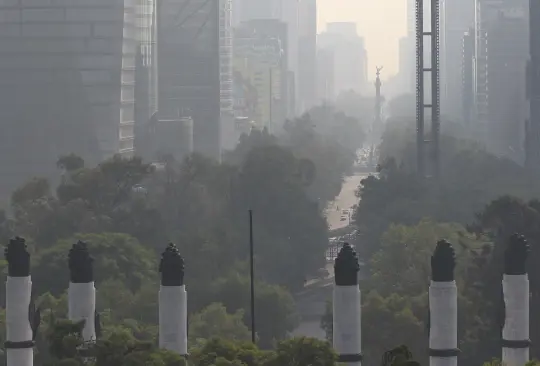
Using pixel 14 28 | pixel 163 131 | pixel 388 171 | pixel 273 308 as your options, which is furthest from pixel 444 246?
pixel 163 131

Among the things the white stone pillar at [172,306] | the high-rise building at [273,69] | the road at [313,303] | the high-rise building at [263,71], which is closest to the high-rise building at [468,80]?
the high-rise building at [263,71]

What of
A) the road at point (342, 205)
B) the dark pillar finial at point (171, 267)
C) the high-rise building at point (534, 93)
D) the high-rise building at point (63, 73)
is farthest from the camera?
the high-rise building at point (534, 93)

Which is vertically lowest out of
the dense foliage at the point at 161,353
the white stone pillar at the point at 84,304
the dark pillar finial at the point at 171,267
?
the dense foliage at the point at 161,353

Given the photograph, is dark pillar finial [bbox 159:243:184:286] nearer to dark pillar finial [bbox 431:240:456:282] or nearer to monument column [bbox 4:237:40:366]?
monument column [bbox 4:237:40:366]

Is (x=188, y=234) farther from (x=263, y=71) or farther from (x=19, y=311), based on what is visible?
(x=263, y=71)

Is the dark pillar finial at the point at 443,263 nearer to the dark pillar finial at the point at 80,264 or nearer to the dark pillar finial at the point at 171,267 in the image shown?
the dark pillar finial at the point at 171,267

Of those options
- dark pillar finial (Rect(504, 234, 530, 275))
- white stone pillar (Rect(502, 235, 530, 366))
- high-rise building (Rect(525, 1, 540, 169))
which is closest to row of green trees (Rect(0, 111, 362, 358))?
white stone pillar (Rect(502, 235, 530, 366))

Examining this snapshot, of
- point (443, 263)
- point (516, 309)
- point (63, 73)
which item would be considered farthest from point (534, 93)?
point (443, 263)
